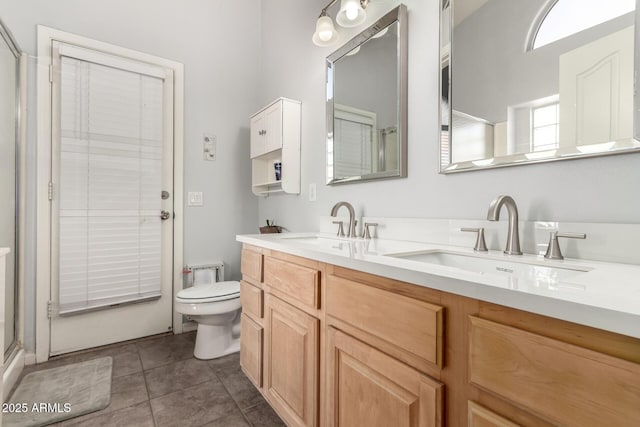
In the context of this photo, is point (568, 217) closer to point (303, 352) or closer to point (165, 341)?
point (303, 352)

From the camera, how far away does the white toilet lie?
182 centimetres

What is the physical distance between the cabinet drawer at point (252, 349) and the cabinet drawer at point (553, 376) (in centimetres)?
108

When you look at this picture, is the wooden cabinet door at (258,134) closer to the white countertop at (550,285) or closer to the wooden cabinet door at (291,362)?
the wooden cabinet door at (291,362)

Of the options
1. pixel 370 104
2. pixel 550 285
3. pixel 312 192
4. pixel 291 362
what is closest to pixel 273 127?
pixel 312 192

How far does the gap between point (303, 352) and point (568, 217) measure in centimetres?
99

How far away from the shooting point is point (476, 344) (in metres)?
0.58

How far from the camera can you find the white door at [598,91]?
807 millimetres

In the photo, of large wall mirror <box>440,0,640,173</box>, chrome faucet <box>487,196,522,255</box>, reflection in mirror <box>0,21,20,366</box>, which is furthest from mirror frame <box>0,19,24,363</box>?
chrome faucet <box>487,196,522,255</box>

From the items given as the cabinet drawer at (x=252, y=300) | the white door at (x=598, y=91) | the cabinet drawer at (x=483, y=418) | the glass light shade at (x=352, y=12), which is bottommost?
the cabinet drawer at (x=252, y=300)

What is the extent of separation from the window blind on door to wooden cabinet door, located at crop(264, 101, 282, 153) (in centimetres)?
84

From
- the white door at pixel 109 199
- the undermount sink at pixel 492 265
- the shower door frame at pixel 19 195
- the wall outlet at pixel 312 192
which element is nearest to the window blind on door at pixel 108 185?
the white door at pixel 109 199

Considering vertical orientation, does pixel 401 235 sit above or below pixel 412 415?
above

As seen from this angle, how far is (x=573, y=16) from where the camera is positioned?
0.90 meters

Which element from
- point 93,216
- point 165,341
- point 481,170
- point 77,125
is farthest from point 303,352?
point 77,125
